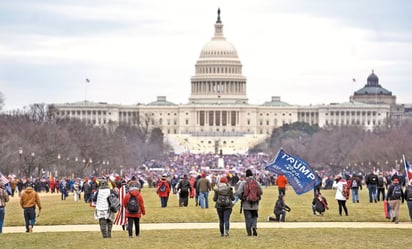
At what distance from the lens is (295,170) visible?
135 feet

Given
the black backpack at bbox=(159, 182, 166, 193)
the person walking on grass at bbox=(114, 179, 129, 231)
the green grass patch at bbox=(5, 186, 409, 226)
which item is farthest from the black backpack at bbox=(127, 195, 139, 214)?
the black backpack at bbox=(159, 182, 166, 193)

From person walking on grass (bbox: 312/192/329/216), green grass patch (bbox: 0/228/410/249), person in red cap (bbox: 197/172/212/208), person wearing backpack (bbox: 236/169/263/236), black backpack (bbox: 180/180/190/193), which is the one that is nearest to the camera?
green grass patch (bbox: 0/228/410/249)

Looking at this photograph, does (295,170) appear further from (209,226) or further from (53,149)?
(53,149)

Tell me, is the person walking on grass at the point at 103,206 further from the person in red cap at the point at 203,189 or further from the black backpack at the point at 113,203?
the person in red cap at the point at 203,189

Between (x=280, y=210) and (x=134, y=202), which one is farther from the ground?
(x=134, y=202)

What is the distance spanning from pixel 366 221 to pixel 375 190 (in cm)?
1124

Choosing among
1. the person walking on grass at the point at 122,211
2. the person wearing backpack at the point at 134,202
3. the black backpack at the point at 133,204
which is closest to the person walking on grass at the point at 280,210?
the person walking on grass at the point at 122,211

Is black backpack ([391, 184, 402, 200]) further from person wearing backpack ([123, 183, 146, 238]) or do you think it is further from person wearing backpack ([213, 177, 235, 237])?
person wearing backpack ([123, 183, 146, 238])

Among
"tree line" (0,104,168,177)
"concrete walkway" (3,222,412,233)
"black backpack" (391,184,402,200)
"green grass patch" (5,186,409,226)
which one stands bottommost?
"concrete walkway" (3,222,412,233)

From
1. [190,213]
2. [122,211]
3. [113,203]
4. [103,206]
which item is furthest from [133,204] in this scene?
[190,213]

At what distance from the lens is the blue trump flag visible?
40.9 metres

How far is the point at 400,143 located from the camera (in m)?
116

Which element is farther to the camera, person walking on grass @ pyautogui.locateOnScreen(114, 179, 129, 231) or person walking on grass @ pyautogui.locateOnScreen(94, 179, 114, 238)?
person walking on grass @ pyautogui.locateOnScreen(114, 179, 129, 231)

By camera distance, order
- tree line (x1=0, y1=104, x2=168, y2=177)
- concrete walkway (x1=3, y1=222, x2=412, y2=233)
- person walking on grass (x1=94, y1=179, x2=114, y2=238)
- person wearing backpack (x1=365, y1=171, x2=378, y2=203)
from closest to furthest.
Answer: person walking on grass (x1=94, y1=179, x2=114, y2=238) → concrete walkway (x1=3, y1=222, x2=412, y2=233) → person wearing backpack (x1=365, y1=171, x2=378, y2=203) → tree line (x1=0, y1=104, x2=168, y2=177)
